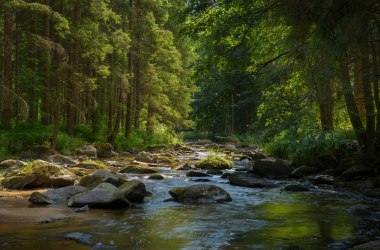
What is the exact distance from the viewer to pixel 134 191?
9.89 m

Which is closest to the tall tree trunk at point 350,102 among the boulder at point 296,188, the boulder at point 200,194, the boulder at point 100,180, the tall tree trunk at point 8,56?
the boulder at point 296,188

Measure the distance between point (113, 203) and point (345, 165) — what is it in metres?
8.28

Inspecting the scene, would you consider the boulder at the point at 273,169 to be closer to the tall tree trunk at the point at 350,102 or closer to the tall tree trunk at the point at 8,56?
the tall tree trunk at the point at 350,102

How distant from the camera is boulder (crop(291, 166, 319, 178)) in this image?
14.4 meters

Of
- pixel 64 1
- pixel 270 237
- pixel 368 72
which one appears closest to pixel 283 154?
pixel 368 72

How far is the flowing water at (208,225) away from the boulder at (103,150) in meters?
10.7

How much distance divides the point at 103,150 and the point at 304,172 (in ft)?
35.9

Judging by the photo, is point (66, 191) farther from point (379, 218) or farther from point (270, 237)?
point (379, 218)

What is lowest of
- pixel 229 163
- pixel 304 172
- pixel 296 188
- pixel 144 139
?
pixel 296 188

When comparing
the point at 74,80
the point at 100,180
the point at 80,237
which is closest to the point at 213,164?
the point at 100,180

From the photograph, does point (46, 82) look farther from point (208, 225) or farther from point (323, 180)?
point (208, 225)

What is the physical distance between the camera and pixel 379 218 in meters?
7.89

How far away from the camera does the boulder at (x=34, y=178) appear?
1093 cm

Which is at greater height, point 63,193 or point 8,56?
point 8,56
